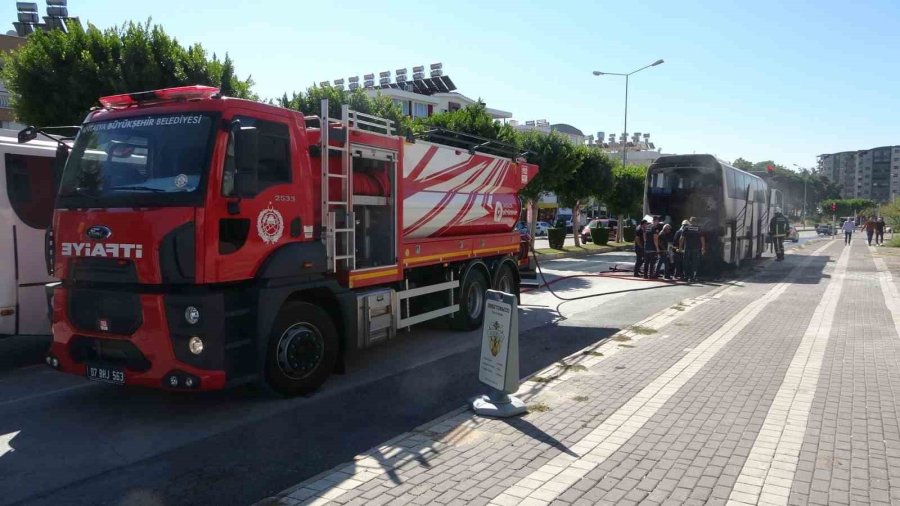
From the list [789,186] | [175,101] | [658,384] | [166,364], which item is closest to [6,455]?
[166,364]

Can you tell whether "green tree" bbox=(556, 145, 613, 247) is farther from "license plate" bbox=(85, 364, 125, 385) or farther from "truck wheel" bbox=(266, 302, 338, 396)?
"license plate" bbox=(85, 364, 125, 385)

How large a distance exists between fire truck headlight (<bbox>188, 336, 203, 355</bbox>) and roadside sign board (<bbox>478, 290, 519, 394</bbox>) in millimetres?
2556

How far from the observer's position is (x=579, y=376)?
24.6ft

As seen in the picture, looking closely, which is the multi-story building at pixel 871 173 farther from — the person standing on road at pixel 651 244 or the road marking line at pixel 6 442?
the road marking line at pixel 6 442

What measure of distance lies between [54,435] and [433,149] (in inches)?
221

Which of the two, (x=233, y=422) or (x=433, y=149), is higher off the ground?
(x=433, y=149)

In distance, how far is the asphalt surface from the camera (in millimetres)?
4484

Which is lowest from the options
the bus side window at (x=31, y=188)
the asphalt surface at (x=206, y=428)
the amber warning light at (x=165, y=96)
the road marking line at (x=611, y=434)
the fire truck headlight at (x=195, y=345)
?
the asphalt surface at (x=206, y=428)

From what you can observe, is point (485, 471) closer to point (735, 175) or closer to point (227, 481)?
point (227, 481)

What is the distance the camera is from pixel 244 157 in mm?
5805

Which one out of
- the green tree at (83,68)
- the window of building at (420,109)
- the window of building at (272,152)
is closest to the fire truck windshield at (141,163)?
the window of building at (272,152)

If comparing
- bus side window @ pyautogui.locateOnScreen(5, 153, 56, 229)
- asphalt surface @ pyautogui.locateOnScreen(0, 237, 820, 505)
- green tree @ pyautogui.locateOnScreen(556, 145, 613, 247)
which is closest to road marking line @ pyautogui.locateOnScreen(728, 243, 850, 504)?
asphalt surface @ pyautogui.locateOnScreen(0, 237, 820, 505)

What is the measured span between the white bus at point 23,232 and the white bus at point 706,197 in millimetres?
16483

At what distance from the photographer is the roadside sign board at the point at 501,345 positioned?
235 inches
